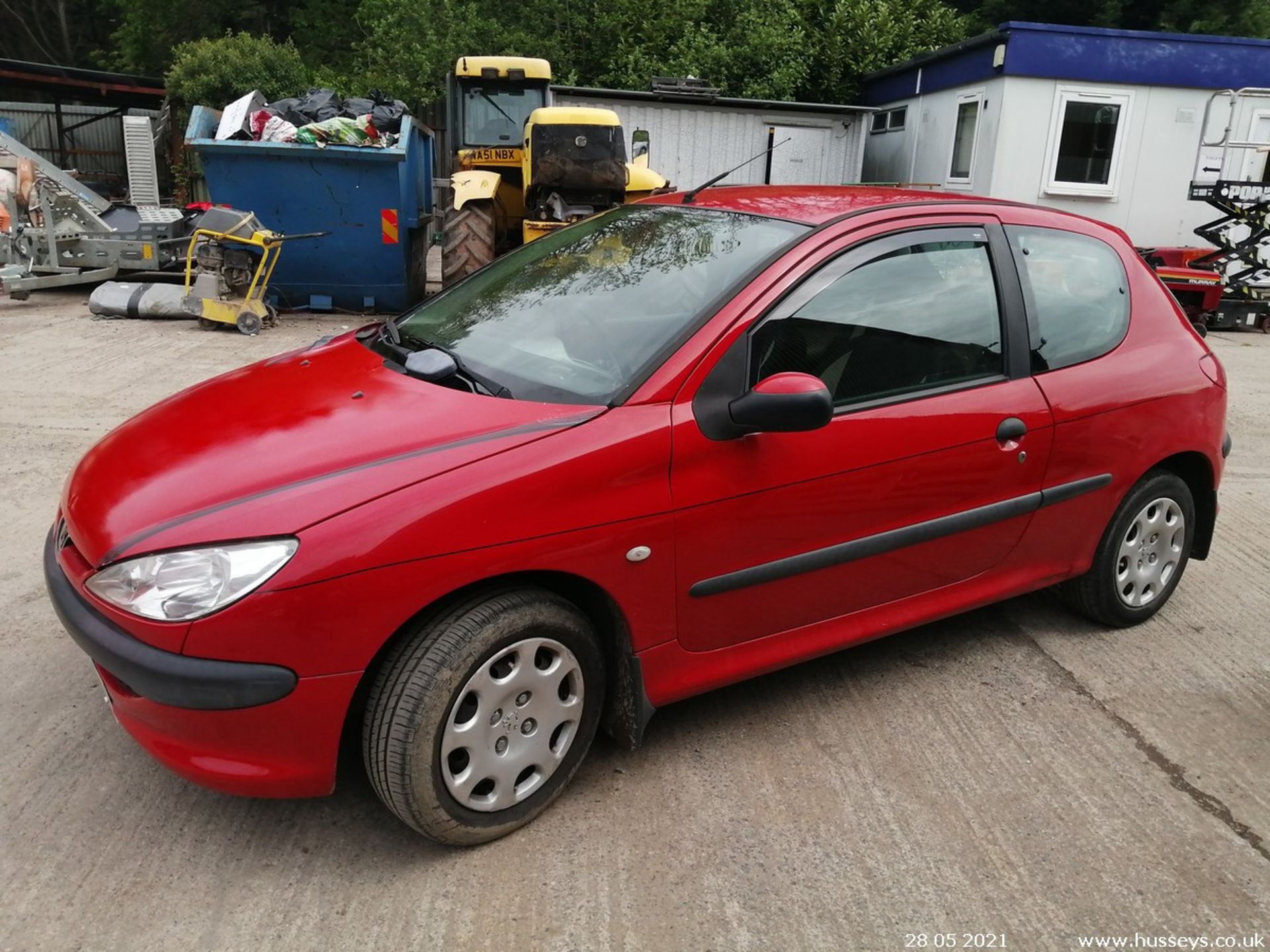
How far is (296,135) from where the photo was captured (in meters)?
9.85

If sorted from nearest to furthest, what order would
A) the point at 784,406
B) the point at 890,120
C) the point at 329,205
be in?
the point at 784,406 → the point at 329,205 → the point at 890,120

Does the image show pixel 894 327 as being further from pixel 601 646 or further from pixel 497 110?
pixel 497 110

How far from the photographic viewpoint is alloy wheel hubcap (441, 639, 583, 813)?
8.06ft

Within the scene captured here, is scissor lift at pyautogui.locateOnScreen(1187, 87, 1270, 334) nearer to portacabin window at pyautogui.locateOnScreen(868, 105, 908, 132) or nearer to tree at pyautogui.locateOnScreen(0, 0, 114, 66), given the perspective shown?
portacabin window at pyautogui.locateOnScreen(868, 105, 908, 132)

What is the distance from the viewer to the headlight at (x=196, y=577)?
7.27ft

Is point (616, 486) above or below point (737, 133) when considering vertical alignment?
below

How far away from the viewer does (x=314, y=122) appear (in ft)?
34.6

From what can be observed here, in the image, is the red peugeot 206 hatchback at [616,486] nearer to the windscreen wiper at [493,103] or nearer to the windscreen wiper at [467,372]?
the windscreen wiper at [467,372]

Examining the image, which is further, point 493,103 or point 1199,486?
point 493,103

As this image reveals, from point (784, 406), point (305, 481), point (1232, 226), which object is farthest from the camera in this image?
point (1232, 226)

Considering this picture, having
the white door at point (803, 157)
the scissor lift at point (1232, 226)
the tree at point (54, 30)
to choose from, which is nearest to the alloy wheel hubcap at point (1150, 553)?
the scissor lift at point (1232, 226)

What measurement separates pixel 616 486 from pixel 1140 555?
237 centimetres

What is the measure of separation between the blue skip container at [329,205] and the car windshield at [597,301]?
6823 millimetres

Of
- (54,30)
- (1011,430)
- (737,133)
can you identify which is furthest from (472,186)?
(54,30)
